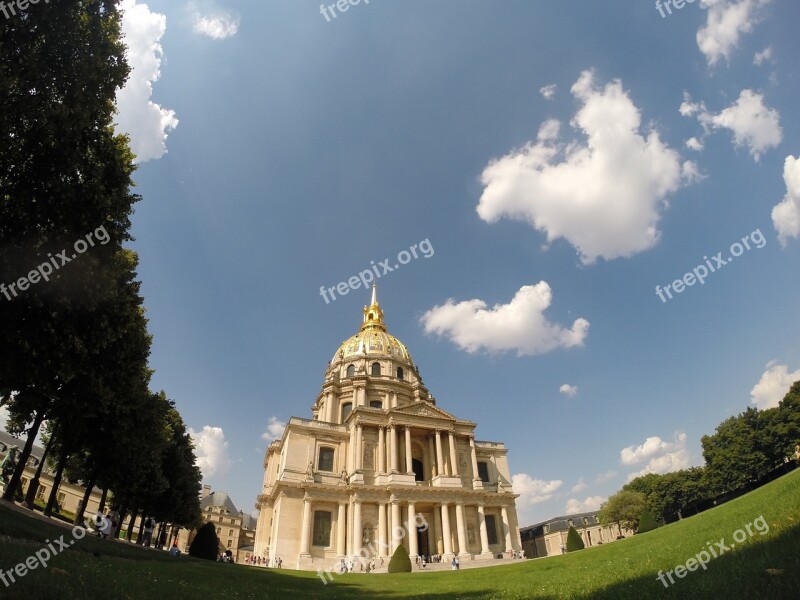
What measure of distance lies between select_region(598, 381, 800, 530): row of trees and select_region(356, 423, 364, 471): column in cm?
3477

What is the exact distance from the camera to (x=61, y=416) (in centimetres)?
2419

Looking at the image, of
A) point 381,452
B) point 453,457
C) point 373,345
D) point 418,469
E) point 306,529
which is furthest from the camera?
point 373,345

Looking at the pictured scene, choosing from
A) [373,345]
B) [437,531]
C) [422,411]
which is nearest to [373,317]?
[373,345]

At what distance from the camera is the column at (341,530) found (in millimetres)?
41722

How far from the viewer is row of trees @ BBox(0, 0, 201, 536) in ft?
42.3

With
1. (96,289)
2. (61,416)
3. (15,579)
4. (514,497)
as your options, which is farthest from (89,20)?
(514,497)

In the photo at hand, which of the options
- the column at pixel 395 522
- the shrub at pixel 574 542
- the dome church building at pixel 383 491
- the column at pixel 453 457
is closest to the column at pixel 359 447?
the dome church building at pixel 383 491

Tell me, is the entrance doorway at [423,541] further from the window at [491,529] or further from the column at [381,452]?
the column at [381,452]

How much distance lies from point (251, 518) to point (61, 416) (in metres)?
113

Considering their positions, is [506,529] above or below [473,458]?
below

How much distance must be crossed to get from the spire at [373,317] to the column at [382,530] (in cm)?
3297

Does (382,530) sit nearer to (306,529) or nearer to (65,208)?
(306,529)

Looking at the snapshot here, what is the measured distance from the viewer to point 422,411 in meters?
51.0

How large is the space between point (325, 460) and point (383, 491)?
8041 millimetres
